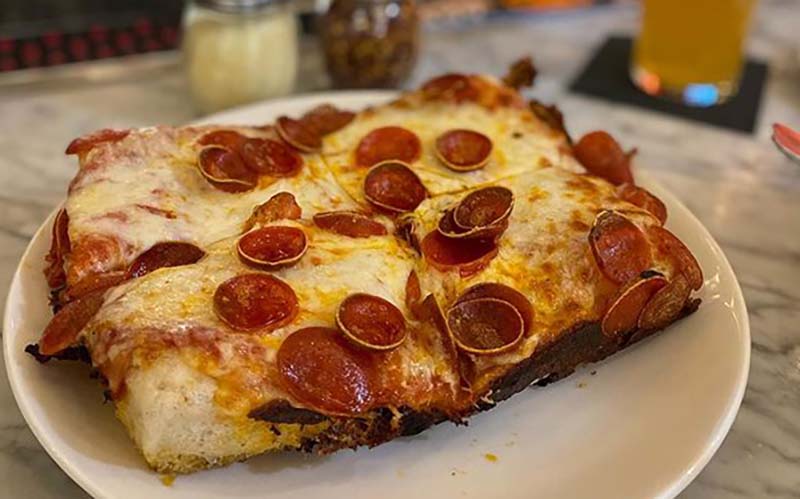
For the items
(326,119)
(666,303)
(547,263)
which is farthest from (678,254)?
(326,119)

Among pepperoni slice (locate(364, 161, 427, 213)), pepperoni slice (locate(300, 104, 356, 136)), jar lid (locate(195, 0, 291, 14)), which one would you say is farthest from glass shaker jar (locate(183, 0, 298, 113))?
pepperoni slice (locate(364, 161, 427, 213))

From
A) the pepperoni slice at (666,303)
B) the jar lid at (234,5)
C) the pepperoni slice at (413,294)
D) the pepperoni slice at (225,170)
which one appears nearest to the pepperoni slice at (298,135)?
A: the pepperoni slice at (225,170)

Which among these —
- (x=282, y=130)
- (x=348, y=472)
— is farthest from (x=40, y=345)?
(x=282, y=130)

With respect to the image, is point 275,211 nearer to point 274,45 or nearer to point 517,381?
point 517,381

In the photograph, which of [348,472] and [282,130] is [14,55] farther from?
[348,472]

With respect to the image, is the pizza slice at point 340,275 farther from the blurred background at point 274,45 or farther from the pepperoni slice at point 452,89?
the blurred background at point 274,45

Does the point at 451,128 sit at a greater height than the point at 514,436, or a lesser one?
greater
